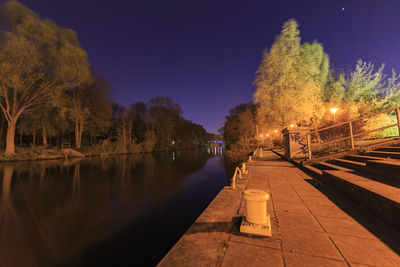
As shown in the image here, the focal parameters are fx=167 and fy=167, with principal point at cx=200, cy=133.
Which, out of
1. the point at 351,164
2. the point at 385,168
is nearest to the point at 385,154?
the point at 351,164

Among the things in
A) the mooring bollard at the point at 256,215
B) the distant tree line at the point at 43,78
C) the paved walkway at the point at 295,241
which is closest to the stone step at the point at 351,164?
the paved walkway at the point at 295,241

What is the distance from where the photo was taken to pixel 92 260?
3855 mm

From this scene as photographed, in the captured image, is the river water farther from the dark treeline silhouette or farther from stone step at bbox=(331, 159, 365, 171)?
the dark treeline silhouette

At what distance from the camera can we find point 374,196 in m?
3.60

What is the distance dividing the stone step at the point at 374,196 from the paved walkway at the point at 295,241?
230 mm

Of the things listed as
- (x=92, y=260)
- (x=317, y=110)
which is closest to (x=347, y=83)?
(x=317, y=110)

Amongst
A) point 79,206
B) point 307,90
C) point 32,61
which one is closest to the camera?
point 79,206

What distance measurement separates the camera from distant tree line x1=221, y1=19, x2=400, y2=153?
14.8 m

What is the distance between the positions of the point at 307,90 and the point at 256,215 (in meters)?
15.3

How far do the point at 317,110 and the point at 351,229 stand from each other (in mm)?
14890

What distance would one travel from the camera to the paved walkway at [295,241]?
2.29m

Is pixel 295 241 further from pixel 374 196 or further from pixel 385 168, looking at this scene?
pixel 385 168

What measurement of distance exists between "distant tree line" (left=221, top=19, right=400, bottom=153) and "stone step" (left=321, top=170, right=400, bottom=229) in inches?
455

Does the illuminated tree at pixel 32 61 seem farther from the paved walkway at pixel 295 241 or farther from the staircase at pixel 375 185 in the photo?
the staircase at pixel 375 185
